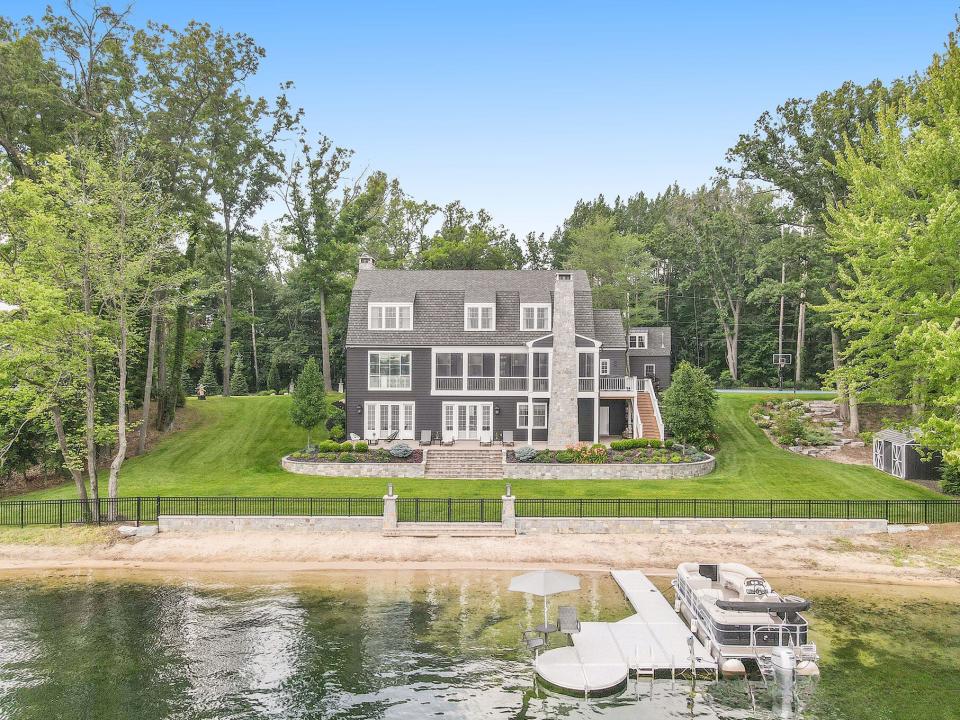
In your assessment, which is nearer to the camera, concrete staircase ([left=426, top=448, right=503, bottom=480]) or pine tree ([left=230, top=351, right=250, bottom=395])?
concrete staircase ([left=426, top=448, right=503, bottom=480])

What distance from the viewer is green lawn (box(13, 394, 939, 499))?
110 feet

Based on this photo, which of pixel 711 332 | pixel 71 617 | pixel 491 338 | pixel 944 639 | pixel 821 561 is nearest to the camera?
pixel 944 639

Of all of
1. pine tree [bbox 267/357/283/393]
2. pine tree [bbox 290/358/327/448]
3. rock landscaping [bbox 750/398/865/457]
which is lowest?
rock landscaping [bbox 750/398/865/457]

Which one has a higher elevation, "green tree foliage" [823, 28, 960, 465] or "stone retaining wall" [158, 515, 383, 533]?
"green tree foliage" [823, 28, 960, 465]

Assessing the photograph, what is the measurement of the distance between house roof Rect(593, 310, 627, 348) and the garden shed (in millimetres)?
15682

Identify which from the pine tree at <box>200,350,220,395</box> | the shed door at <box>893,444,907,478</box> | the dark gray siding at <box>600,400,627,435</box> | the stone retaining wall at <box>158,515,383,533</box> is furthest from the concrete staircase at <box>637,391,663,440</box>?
the pine tree at <box>200,350,220,395</box>

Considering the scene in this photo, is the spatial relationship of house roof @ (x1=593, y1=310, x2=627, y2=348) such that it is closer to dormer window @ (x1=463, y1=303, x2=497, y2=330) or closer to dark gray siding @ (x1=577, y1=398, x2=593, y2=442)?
dark gray siding @ (x1=577, y1=398, x2=593, y2=442)

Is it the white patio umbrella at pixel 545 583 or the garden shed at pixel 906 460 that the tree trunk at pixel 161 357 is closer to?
the white patio umbrella at pixel 545 583

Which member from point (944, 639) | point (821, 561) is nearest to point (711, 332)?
point (821, 561)

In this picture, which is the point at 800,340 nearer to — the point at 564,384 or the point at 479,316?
the point at 564,384

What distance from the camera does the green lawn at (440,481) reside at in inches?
1324

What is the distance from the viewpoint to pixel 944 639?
19906 millimetres

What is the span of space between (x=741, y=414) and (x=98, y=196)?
4064 cm

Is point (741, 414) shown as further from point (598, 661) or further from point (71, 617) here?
point (71, 617)
